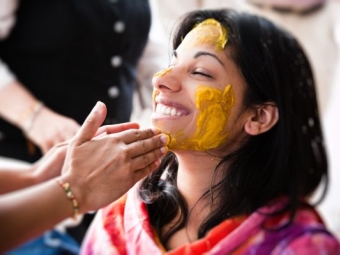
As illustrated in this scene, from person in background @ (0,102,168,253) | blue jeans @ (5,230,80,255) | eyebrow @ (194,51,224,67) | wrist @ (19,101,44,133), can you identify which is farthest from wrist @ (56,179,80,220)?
blue jeans @ (5,230,80,255)

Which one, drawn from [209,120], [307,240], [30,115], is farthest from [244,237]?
[30,115]

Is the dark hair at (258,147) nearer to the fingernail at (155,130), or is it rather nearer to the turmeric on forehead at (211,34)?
the turmeric on forehead at (211,34)

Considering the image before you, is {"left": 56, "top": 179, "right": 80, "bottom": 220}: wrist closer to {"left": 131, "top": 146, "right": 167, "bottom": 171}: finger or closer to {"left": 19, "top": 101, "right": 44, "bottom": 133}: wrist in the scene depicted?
{"left": 131, "top": 146, "right": 167, "bottom": 171}: finger

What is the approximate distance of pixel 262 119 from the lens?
0.95 meters

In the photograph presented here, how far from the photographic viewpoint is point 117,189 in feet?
2.54

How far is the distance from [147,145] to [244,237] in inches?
9.5

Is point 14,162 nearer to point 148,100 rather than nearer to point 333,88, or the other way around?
point 148,100

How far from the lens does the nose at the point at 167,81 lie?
87cm

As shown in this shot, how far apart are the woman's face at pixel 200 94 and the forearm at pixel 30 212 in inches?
8.8

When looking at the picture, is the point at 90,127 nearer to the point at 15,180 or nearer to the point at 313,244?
the point at 15,180

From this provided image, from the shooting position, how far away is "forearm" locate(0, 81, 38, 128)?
1144 millimetres

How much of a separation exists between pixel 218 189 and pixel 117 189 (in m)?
0.24

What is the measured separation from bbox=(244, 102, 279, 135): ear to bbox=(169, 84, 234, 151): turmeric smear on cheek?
0.17 feet

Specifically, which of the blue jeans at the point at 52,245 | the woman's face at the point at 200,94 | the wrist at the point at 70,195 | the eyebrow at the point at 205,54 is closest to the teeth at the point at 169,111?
the woman's face at the point at 200,94
